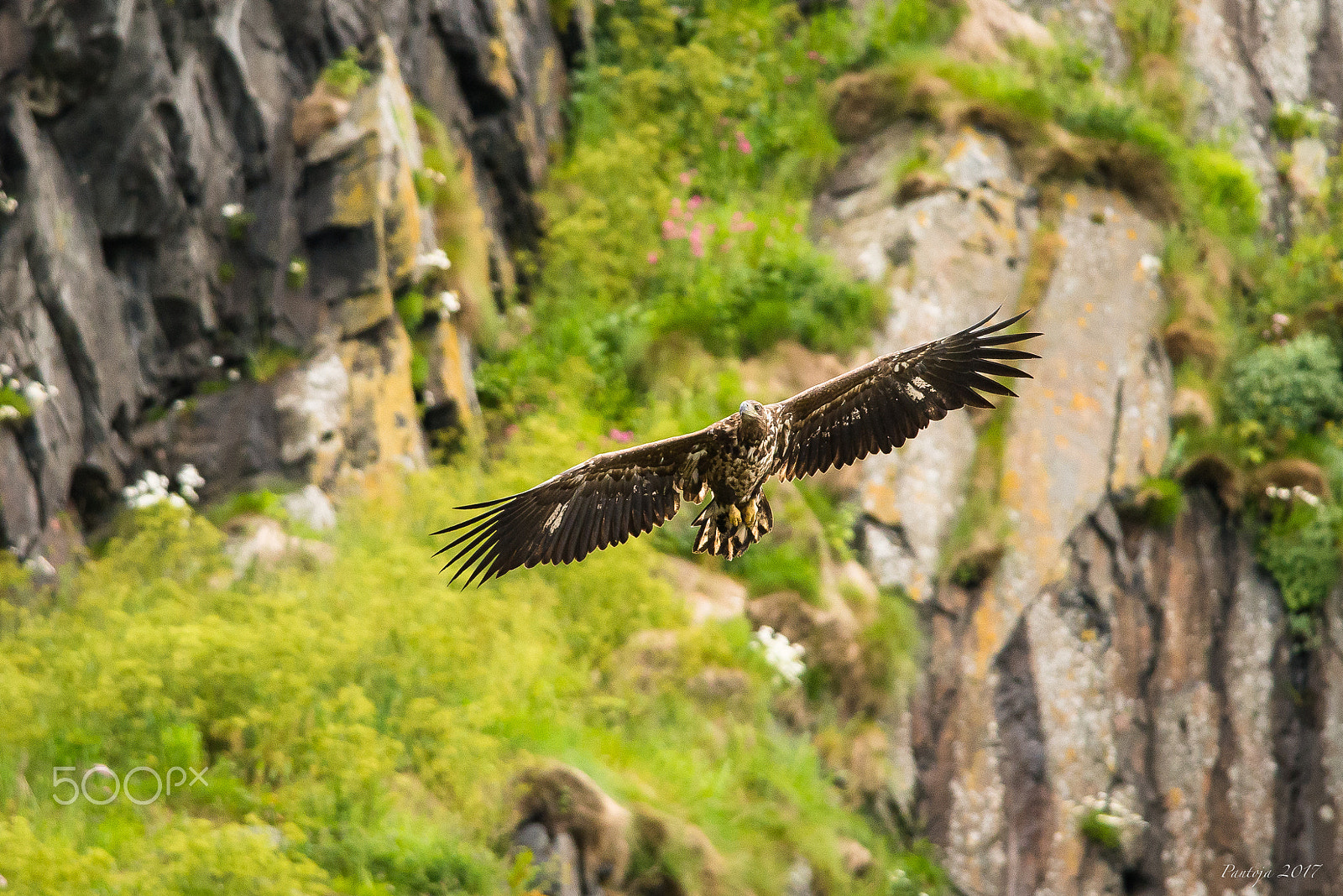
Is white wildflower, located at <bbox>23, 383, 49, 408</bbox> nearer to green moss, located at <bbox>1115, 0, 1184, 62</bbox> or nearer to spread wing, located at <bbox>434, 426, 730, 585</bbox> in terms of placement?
spread wing, located at <bbox>434, 426, 730, 585</bbox>

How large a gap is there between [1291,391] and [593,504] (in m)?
7.43

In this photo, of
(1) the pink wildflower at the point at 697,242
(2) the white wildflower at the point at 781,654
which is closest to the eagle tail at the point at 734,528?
(2) the white wildflower at the point at 781,654

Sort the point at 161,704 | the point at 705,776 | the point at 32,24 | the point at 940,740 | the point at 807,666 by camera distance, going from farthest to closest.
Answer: the point at 940,740, the point at 807,666, the point at 705,776, the point at 32,24, the point at 161,704

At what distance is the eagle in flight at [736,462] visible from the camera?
20.2 feet

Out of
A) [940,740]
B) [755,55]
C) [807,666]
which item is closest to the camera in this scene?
[807,666]

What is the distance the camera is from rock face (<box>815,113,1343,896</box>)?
10.2 m

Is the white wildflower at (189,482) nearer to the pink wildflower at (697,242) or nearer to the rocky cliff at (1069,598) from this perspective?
the pink wildflower at (697,242)

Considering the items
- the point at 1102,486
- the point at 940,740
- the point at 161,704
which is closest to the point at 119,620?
the point at 161,704

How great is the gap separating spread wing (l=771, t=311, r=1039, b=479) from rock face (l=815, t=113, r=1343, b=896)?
392 cm

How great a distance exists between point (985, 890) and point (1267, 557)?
377cm

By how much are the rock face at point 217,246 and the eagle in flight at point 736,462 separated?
2.88m

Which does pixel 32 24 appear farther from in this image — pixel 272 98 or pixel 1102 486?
pixel 1102 486

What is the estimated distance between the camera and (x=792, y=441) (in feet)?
21.7

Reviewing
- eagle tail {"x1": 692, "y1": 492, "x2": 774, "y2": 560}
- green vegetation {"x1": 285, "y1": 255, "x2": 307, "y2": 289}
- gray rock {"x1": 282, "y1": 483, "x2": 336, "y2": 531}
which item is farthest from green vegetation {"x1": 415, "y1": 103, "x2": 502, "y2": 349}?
eagle tail {"x1": 692, "y1": 492, "x2": 774, "y2": 560}
